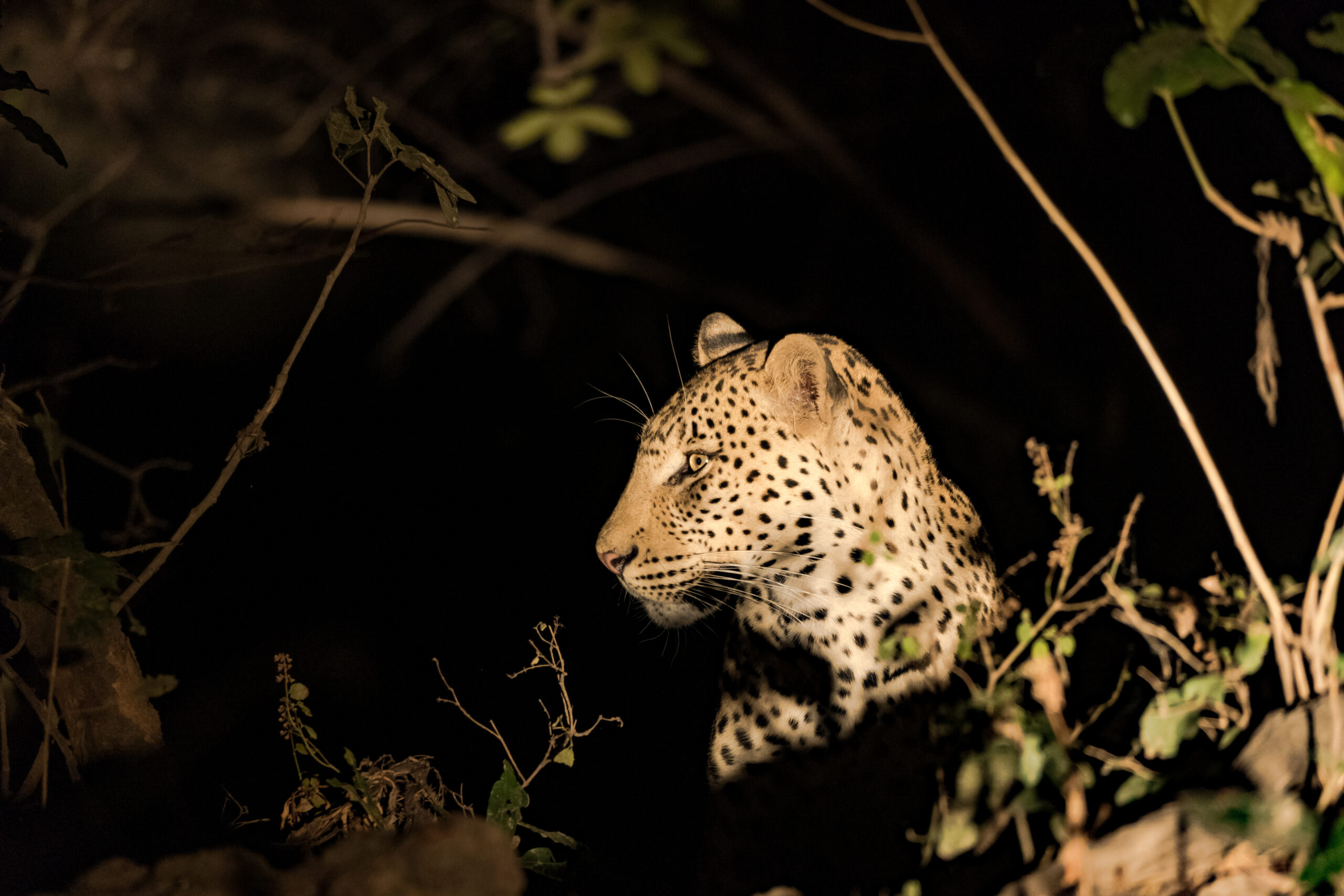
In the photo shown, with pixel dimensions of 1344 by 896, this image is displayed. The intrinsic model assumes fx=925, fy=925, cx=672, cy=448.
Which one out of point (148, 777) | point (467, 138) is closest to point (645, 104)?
point (467, 138)

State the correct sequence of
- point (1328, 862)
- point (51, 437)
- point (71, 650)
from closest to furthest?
point (1328, 862), point (51, 437), point (71, 650)

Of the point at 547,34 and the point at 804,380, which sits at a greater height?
the point at 547,34

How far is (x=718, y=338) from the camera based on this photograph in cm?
230

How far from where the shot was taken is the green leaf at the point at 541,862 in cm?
206

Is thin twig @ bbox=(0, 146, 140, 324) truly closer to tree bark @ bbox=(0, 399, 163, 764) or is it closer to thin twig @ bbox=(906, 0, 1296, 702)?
tree bark @ bbox=(0, 399, 163, 764)

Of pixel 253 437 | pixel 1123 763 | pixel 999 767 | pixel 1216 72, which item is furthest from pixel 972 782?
pixel 253 437

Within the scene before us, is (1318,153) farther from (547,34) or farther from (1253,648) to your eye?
(547,34)

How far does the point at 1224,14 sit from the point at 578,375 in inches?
59.9

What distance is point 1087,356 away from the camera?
6.71ft

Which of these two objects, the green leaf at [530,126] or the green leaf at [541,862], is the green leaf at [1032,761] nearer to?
the green leaf at [541,862]

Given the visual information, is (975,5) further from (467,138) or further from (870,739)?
(870,739)

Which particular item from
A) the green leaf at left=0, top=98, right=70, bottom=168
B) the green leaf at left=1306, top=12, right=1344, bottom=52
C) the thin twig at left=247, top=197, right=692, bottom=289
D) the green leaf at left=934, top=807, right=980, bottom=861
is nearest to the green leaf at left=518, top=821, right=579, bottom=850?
the green leaf at left=934, top=807, right=980, bottom=861

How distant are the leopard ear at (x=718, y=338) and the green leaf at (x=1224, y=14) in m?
1.12

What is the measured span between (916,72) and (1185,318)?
2.59ft
